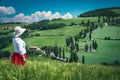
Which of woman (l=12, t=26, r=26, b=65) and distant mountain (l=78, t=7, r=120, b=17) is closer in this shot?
woman (l=12, t=26, r=26, b=65)

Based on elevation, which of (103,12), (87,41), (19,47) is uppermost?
(103,12)

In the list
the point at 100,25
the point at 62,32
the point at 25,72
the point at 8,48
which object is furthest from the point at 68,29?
the point at 25,72

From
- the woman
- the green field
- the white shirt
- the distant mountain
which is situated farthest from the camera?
the distant mountain

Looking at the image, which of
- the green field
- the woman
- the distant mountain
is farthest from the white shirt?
the distant mountain

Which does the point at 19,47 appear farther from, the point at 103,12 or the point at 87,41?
the point at 103,12

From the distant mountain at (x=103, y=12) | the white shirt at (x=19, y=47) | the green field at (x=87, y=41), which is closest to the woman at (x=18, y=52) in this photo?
the white shirt at (x=19, y=47)

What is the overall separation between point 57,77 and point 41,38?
124188 millimetres

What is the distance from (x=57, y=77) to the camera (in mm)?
5348

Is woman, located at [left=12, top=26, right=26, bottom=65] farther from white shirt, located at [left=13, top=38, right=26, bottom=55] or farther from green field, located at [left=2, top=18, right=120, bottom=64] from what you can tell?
green field, located at [left=2, top=18, right=120, bottom=64]

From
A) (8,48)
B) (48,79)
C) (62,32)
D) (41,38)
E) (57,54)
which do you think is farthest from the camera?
(62,32)

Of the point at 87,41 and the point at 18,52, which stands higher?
the point at 18,52

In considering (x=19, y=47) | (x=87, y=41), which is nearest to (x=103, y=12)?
(x=87, y=41)

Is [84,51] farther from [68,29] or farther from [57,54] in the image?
[68,29]

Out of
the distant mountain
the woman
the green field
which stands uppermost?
the distant mountain
